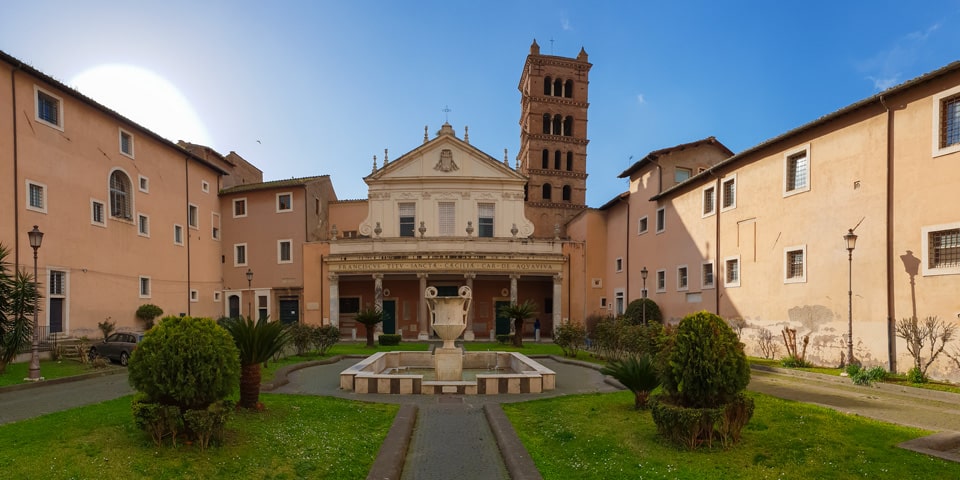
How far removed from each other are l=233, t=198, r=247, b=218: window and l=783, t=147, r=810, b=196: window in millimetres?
32478

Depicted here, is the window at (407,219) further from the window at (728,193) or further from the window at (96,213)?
the window at (728,193)

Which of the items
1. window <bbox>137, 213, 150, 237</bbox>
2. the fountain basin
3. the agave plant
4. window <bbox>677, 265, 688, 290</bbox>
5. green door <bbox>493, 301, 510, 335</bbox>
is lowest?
green door <bbox>493, 301, 510, 335</bbox>

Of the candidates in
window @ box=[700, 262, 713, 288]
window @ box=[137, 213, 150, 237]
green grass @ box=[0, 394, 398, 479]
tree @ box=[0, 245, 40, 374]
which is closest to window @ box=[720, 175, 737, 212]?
window @ box=[700, 262, 713, 288]

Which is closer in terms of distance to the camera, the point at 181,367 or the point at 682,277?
the point at 181,367

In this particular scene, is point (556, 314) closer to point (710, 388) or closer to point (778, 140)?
point (778, 140)

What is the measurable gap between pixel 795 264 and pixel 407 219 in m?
23.3

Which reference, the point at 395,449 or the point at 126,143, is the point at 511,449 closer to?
the point at 395,449

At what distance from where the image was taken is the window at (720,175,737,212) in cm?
2140

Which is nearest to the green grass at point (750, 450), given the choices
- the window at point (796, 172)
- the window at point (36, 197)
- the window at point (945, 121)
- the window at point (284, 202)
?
the window at point (945, 121)

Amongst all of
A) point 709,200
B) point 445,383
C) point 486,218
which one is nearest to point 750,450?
point 445,383

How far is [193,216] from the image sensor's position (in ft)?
105

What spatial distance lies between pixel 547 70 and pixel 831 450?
1841 inches

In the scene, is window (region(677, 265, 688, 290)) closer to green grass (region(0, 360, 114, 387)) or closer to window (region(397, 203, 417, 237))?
window (region(397, 203, 417, 237))

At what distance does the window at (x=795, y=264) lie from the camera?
17438 millimetres
